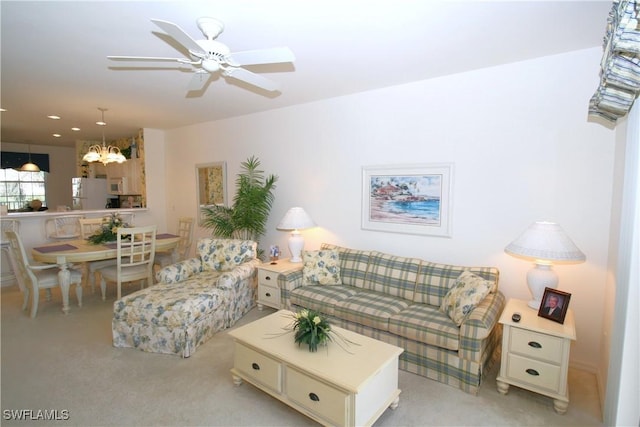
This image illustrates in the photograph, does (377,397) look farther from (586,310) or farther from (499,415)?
(586,310)

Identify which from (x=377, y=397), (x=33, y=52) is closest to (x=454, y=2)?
(x=377, y=397)

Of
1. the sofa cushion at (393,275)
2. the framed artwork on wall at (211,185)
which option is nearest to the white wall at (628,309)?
the sofa cushion at (393,275)

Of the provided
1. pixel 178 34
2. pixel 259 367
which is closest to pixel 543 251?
pixel 259 367

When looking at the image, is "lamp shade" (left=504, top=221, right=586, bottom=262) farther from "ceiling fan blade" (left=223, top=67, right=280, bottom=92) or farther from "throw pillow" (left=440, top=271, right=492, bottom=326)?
"ceiling fan blade" (left=223, top=67, right=280, bottom=92)

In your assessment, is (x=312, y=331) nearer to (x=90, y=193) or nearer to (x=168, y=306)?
(x=168, y=306)

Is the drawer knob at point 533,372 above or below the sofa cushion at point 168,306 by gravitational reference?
below

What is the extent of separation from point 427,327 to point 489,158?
1.66 m

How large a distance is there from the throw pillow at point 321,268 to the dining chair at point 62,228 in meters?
4.03

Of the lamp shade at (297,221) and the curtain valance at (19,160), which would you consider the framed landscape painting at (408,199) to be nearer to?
the lamp shade at (297,221)

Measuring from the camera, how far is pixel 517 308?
8.48ft

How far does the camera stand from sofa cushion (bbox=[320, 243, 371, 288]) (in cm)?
356

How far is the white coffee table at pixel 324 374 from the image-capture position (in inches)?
74.7

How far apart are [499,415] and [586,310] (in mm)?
1245

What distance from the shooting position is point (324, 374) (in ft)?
6.36
